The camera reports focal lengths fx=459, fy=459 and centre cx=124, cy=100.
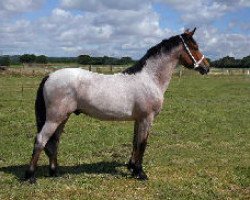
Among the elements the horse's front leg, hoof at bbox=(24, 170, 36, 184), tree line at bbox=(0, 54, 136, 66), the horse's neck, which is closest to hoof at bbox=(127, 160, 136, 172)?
the horse's front leg

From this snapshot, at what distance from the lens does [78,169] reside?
9.56m

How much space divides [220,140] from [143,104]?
562cm

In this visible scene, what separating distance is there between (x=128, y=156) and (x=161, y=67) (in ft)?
9.64

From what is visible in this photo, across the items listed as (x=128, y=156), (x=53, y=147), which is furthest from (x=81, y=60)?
(x=53, y=147)

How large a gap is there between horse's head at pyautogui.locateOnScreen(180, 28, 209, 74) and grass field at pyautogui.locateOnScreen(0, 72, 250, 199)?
2.19 m

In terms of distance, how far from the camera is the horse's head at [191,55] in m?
9.07

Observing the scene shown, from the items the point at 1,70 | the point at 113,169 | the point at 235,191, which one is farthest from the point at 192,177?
the point at 1,70

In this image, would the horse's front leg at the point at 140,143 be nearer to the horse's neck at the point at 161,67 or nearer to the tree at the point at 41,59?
the horse's neck at the point at 161,67

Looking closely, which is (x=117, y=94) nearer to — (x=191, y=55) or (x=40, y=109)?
(x=40, y=109)

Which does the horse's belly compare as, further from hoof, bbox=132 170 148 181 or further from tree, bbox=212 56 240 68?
tree, bbox=212 56 240 68

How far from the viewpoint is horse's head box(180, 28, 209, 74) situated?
9070mm

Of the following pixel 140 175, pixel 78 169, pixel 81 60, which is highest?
pixel 81 60

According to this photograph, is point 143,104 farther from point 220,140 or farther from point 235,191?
point 220,140

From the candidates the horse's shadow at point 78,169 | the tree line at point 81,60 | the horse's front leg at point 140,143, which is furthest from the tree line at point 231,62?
the horse's front leg at point 140,143
